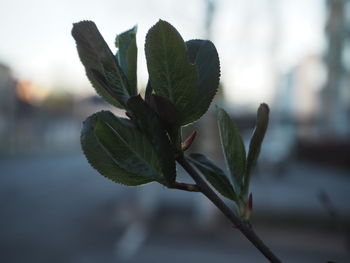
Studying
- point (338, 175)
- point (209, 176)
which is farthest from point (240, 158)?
point (338, 175)

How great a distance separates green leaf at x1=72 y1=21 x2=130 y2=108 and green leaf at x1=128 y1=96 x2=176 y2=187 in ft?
0.13

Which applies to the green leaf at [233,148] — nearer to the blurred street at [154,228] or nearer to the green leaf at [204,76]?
the green leaf at [204,76]

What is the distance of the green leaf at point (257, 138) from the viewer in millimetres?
480

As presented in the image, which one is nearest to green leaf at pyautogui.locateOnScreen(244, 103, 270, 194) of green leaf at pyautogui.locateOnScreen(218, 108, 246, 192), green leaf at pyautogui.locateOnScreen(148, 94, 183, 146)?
green leaf at pyautogui.locateOnScreen(218, 108, 246, 192)

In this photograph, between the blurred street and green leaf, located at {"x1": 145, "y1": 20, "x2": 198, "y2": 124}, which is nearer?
green leaf, located at {"x1": 145, "y1": 20, "x2": 198, "y2": 124}

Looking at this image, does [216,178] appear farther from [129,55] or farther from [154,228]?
[154,228]

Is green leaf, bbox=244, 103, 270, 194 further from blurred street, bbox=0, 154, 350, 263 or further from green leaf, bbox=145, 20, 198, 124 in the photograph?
blurred street, bbox=0, 154, 350, 263

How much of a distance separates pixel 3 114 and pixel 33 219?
10.7 metres

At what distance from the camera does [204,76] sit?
45 centimetres

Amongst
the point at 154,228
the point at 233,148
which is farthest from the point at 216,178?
the point at 154,228

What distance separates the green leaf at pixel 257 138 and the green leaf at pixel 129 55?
0.15m

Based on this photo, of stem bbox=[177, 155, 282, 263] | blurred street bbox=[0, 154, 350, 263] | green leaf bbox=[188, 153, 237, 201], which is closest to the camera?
stem bbox=[177, 155, 282, 263]

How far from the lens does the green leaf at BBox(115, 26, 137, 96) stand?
1.51 ft

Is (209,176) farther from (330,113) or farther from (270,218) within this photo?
(330,113)
